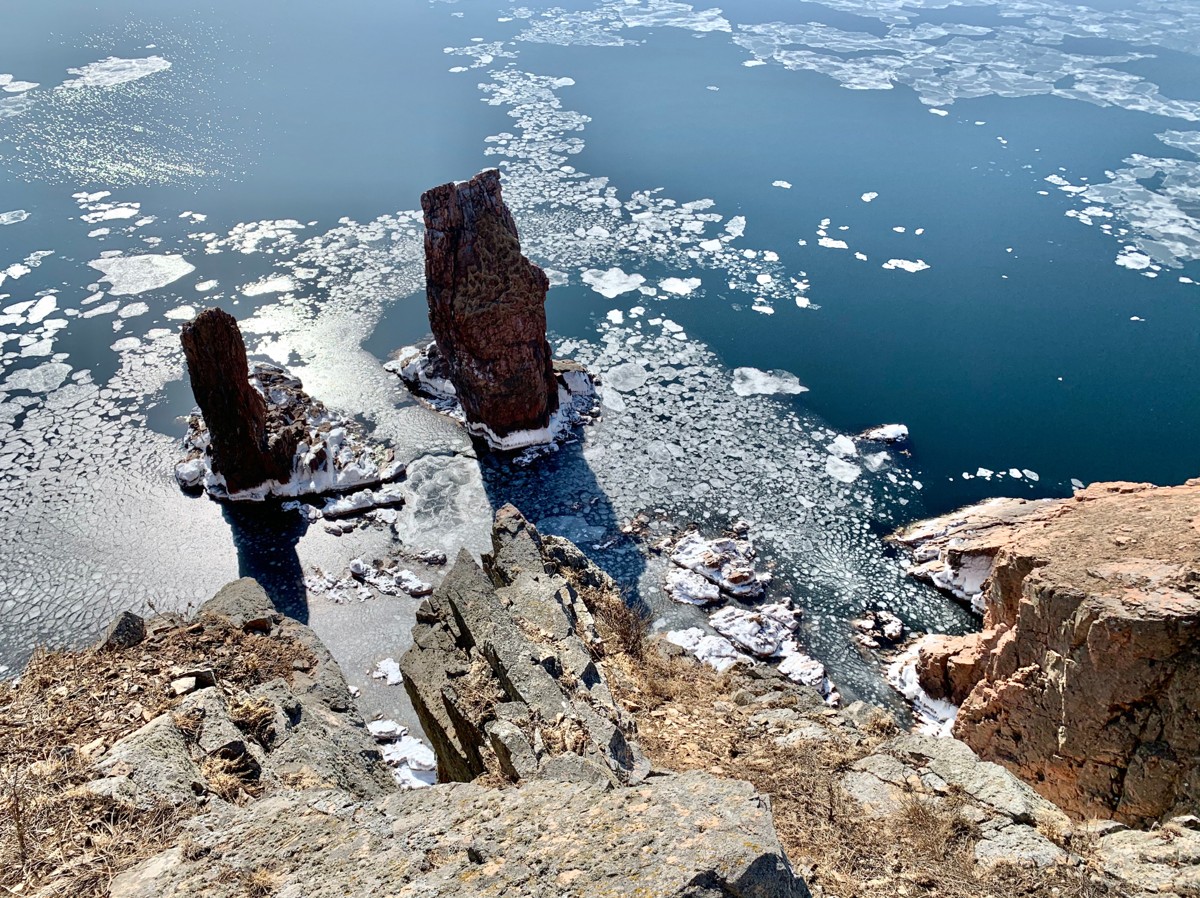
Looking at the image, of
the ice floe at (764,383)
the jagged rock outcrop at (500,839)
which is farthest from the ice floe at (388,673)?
the ice floe at (764,383)

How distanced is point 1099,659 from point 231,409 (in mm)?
17826

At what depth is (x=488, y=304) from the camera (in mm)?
20547

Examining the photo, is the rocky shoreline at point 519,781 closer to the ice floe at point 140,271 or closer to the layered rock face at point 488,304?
the layered rock face at point 488,304

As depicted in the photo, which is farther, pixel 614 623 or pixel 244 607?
pixel 614 623

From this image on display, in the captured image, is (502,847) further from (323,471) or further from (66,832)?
(323,471)

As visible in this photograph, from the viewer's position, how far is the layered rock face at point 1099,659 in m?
9.46

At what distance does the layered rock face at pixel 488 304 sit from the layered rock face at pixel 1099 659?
40.2 feet

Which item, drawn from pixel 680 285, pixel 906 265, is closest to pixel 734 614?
pixel 680 285

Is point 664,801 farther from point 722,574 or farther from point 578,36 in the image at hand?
point 578,36

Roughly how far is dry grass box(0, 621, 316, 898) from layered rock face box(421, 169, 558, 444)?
1202 cm

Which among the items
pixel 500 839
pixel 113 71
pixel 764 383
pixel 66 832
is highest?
pixel 113 71

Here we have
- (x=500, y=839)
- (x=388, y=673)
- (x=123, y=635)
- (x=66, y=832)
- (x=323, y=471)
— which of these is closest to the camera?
(x=500, y=839)

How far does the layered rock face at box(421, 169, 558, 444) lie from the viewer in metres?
20.3

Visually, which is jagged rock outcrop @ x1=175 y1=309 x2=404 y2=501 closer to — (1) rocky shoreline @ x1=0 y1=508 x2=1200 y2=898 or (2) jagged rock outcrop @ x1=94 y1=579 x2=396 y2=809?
(1) rocky shoreline @ x1=0 y1=508 x2=1200 y2=898
